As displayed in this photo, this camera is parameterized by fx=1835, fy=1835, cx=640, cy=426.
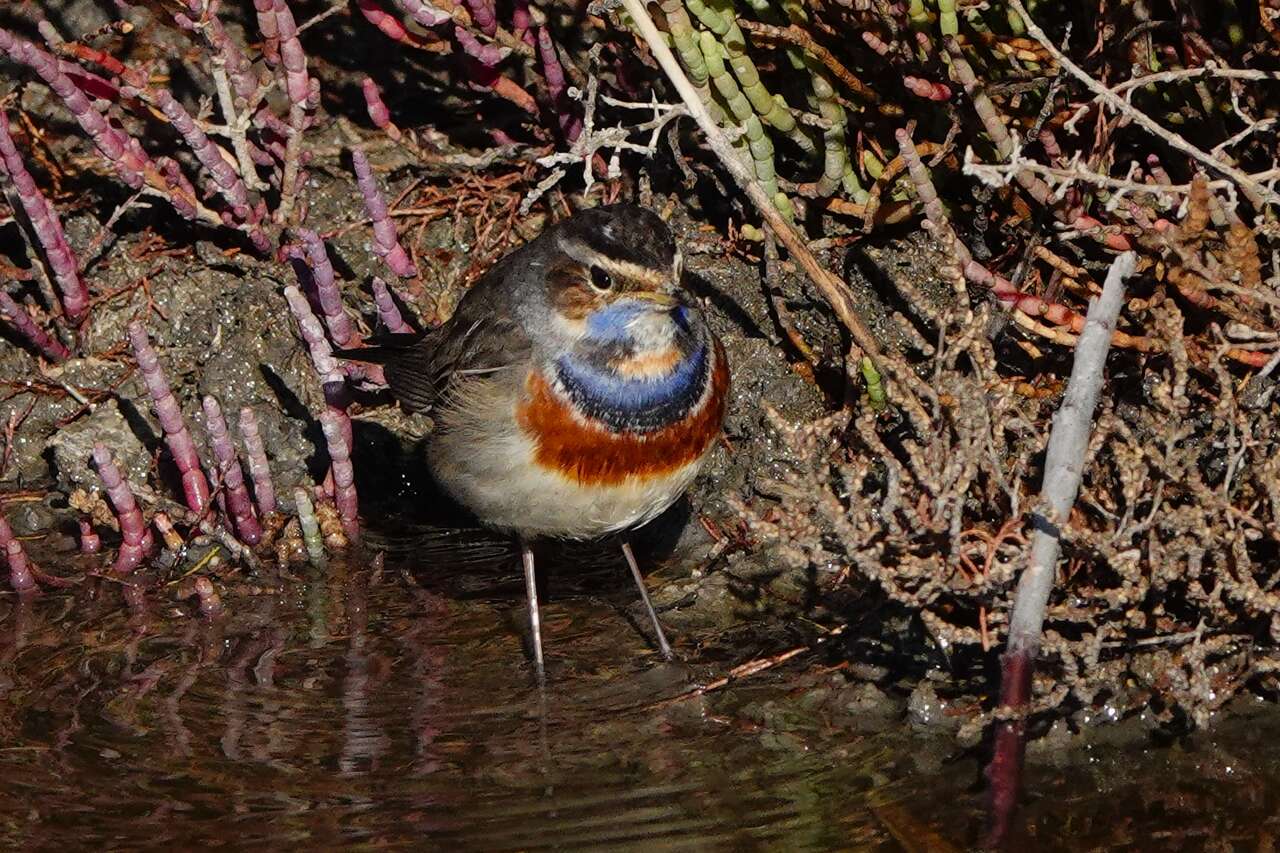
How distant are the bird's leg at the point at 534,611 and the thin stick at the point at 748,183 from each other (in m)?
1.39

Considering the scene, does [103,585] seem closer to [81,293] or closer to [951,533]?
[81,293]

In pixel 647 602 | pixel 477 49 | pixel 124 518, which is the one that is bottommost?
pixel 647 602

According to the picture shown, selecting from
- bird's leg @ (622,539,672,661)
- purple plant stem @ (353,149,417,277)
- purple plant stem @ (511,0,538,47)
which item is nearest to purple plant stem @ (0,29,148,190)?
purple plant stem @ (353,149,417,277)

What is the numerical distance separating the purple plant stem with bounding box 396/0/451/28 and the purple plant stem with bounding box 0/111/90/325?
1680 mm

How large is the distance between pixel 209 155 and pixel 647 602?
259 centimetres

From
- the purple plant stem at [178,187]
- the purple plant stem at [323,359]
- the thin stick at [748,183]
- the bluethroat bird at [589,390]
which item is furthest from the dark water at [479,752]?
the purple plant stem at [178,187]

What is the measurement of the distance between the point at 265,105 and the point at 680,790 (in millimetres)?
3905

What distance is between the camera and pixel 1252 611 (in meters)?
5.05

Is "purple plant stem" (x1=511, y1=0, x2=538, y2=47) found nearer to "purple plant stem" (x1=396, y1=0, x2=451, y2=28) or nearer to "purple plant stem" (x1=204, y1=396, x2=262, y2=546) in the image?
"purple plant stem" (x1=396, y1=0, x2=451, y2=28)

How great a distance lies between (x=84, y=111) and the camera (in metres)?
6.93

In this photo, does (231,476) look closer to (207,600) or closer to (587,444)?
→ (207,600)

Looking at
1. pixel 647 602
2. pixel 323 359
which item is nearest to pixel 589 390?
pixel 647 602

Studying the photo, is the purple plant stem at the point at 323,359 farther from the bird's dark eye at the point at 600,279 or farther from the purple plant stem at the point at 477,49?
the bird's dark eye at the point at 600,279

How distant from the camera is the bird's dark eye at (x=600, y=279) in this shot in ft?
19.6
